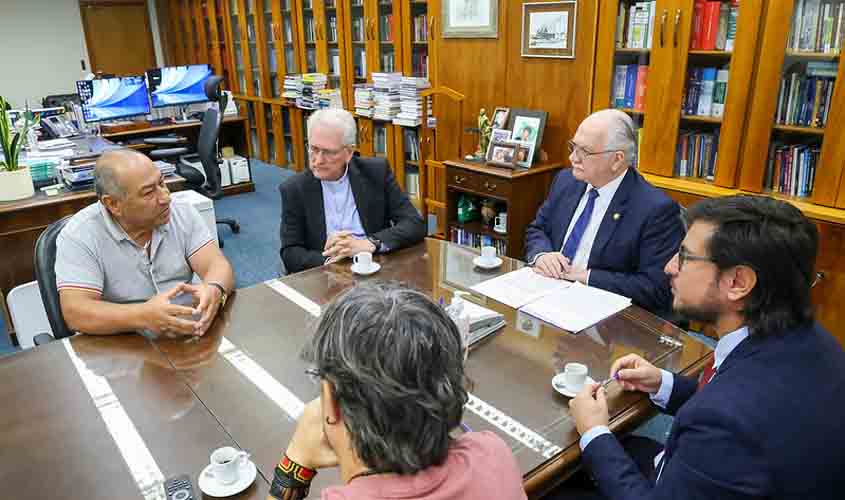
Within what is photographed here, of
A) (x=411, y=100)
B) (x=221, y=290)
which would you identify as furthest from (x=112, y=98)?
(x=221, y=290)

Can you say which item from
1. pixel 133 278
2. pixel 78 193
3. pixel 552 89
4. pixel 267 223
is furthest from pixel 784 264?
pixel 267 223

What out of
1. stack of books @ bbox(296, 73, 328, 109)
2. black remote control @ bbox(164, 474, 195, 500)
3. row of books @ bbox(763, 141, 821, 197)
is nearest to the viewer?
black remote control @ bbox(164, 474, 195, 500)

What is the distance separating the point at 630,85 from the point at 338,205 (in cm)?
175

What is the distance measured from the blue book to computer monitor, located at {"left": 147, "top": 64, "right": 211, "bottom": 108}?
412 cm

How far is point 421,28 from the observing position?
4.63m

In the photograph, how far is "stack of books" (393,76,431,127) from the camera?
4660 mm

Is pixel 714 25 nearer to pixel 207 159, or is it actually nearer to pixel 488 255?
pixel 488 255

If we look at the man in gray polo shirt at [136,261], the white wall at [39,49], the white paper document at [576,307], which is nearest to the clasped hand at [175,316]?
the man in gray polo shirt at [136,261]

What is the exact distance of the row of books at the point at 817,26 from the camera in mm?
2453

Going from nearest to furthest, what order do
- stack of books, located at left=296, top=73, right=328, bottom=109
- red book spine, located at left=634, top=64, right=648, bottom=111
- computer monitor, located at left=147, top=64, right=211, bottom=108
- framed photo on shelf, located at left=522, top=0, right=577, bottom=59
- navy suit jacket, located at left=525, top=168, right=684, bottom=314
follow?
navy suit jacket, located at left=525, top=168, right=684, bottom=314
red book spine, located at left=634, top=64, right=648, bottom=111
framed photo on shelf, located at left=522, top=0, right=577, bottom=59
computer monitor, located at left=147, top=64, right=211, bottom=108
stack of books, located at left=296, top=73, right=328, bottom=109

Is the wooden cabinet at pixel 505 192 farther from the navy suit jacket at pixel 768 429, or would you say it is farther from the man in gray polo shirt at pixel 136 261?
the navy suit jacket at pixel 768 429

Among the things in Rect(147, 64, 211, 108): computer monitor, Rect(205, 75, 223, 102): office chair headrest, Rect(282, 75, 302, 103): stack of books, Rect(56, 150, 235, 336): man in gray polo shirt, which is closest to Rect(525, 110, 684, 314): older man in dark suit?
Rect(56, 150, 235, 336): man in gray polo shirt

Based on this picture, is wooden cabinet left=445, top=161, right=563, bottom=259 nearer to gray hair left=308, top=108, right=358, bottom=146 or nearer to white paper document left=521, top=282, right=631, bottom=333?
gray hair left=308, top=108, right=358, bottom=146

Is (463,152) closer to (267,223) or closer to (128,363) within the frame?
(267,223)
